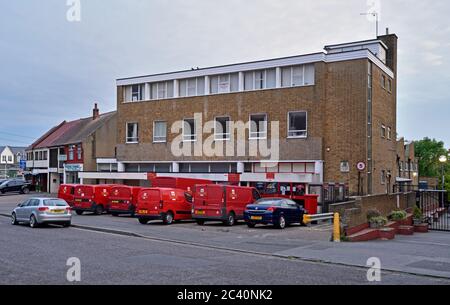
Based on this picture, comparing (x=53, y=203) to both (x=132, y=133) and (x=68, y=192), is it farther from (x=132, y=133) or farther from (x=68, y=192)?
(x=132, y=133)

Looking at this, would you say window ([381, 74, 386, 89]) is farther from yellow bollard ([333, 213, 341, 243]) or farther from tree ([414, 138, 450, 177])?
tree ([414, 138, 450, 177])

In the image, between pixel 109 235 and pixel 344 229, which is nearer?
pixel 344 229

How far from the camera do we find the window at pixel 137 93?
47.3 metres

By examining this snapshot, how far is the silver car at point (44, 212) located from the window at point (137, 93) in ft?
79.4

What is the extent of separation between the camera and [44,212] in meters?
Answer: 23.1

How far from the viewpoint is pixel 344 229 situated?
18.8 m

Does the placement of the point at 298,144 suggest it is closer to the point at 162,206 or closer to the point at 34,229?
the point at 162,206

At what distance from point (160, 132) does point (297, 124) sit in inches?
515

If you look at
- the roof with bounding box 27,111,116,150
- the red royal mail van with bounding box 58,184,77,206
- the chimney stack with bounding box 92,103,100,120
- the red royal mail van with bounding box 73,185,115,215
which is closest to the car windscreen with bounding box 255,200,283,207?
the red royal mail van with bounding box 73,185,115,215

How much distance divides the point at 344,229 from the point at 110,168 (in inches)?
1491

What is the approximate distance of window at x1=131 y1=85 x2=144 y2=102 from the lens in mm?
47344

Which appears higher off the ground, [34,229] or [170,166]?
[170,166]

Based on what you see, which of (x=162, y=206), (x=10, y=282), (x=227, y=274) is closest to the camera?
(x=10, y=282)

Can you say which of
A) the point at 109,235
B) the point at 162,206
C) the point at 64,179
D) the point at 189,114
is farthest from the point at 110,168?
the point at 109,235
